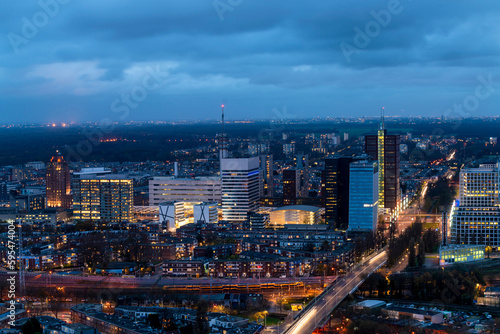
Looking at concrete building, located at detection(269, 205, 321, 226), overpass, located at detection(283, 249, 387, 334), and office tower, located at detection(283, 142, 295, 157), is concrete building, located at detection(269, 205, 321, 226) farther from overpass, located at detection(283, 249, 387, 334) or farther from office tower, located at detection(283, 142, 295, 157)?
office tower, located at detection(283, 142, 295, 157)

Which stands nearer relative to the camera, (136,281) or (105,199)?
(136,281)

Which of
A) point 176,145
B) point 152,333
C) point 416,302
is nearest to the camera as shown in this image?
point 152,333

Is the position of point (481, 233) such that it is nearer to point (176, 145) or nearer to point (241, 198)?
Result: point (241, 198)

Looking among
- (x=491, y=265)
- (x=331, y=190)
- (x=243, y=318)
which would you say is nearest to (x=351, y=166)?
(x=331, y=190)

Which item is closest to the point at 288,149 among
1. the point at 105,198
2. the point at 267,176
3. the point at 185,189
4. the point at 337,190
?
the point at 267,176

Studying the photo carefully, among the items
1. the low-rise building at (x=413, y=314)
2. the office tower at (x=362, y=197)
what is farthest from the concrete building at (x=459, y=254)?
the low-rise building at (x=413, y=314)

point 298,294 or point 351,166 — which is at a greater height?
point 351,166

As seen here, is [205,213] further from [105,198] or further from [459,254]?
[459,254]
